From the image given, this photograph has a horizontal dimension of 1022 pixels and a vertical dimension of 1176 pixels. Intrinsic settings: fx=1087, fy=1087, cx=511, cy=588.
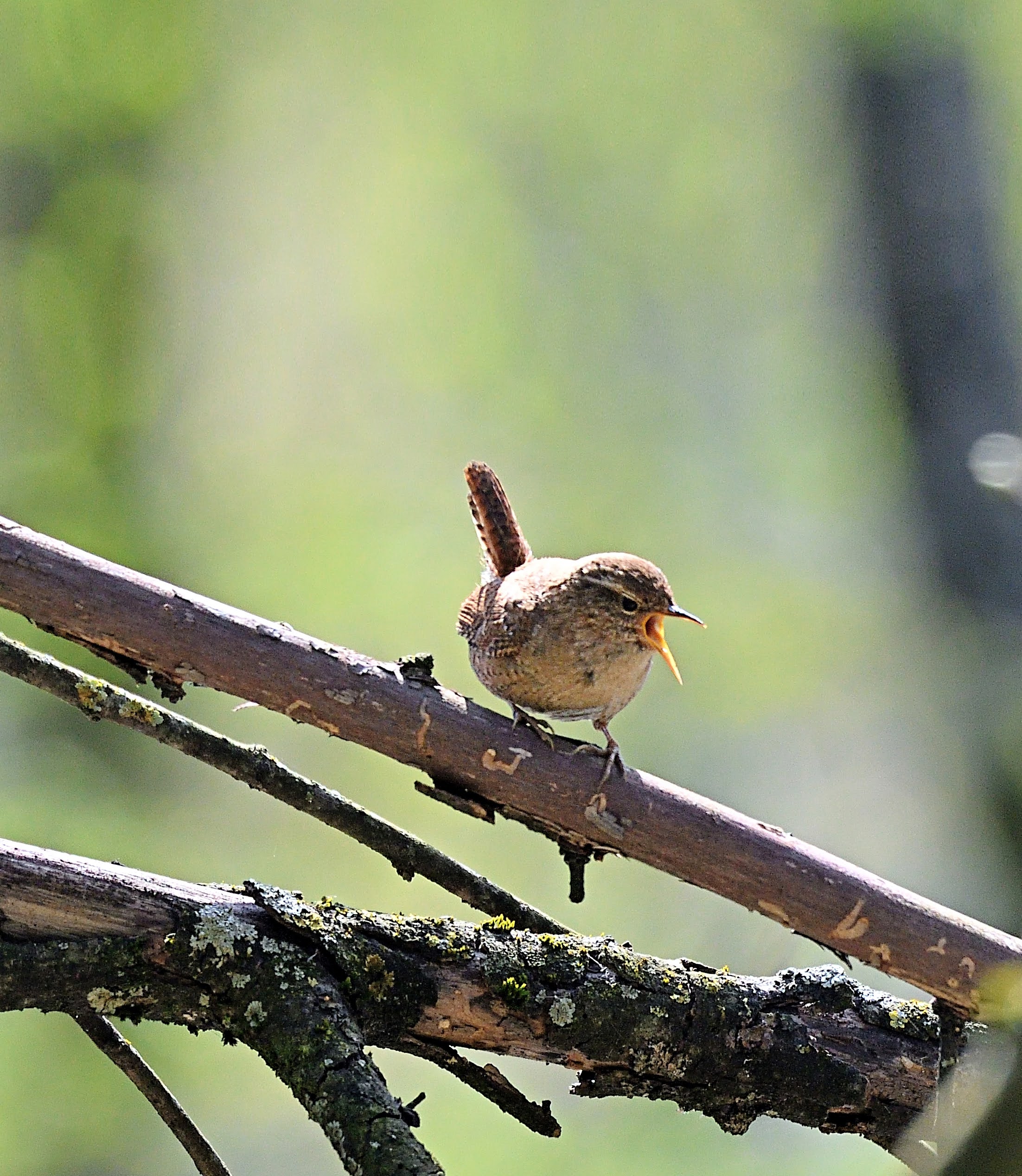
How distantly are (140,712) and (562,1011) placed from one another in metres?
0.81

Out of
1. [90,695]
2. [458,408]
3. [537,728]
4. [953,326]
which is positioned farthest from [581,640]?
[458,408]

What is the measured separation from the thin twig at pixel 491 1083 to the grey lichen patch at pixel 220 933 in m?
0.27

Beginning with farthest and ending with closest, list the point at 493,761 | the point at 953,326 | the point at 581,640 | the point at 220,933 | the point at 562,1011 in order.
A: 1. the point at 953,326
2. the point at 581,640
3. the point at 493,761
4. the point at 562,1011
5. the point at 220,933

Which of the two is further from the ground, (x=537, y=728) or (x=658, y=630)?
(x=658, y=630)

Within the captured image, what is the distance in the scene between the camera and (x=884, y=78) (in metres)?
4.49

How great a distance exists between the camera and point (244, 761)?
1.77 metres

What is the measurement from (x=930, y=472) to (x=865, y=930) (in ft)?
8.99

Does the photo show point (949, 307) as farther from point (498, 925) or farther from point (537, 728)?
point (498, 925)

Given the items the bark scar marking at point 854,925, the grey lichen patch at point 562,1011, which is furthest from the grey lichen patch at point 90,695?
the bark scar marking at point 854,925

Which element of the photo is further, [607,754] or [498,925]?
[607,754]

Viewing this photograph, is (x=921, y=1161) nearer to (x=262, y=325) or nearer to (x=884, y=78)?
(x=884, y=78)

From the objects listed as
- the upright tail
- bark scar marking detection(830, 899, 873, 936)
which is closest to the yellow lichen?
bark scar marking detection(830, 899, 873, 936)

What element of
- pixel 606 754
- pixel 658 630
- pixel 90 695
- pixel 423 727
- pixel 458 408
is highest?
pixel 458 408

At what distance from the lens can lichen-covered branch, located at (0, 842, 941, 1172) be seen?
127cm
